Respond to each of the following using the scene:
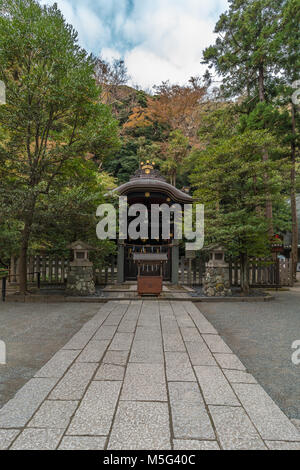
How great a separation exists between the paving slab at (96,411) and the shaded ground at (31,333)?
0.76m

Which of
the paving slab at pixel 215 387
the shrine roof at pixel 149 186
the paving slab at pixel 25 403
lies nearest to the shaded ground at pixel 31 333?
the paving slab at pixel 25 403

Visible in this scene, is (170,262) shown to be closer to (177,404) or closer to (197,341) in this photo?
(197,341)

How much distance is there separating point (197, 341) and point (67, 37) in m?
7.38

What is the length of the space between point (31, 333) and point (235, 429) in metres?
3.58

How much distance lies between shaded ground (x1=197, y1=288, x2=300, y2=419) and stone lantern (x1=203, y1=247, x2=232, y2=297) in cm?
70

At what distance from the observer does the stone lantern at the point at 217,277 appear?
770 cm

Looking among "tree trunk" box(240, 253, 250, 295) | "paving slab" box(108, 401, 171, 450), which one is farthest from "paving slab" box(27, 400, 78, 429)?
"tree trunk" box(240, 253, 250, 295)

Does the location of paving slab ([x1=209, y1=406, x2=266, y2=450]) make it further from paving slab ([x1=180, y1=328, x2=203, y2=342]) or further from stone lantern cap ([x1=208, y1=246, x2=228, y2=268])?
stone lantern cap ([x1=208, y1=246, x2=228, y2=268])

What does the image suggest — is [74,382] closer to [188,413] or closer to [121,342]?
[188,413]

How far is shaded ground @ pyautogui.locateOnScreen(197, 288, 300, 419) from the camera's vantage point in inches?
102

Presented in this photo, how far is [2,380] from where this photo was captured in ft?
8.73

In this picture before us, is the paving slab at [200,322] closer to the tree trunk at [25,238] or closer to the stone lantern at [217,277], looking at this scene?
the stone lantern at [217,277]

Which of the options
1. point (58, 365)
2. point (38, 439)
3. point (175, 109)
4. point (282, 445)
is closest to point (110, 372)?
point (58, 365)

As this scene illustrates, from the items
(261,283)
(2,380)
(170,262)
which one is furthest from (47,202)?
(261,283)
